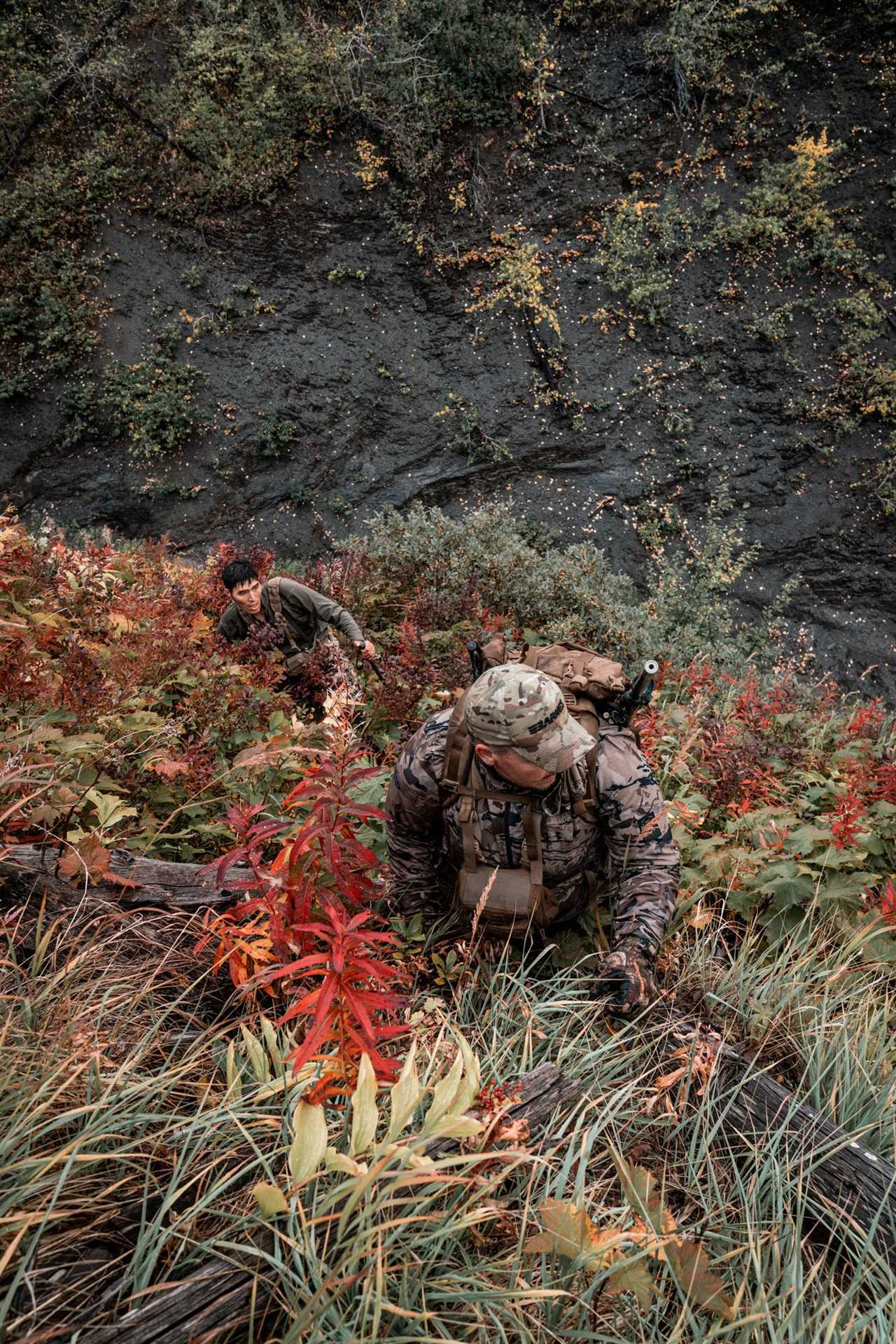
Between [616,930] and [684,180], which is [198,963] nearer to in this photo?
[616,930]

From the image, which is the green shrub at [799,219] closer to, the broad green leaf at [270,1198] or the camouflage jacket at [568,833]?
the camouflage jacket at [568,833]

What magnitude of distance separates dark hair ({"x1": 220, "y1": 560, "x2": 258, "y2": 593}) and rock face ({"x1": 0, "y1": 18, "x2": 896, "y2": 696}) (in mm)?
5192

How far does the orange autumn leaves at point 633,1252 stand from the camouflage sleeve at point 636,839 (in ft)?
3.24

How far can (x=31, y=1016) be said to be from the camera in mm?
2088

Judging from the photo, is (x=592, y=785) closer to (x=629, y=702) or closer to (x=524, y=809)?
(x=524, y=809)

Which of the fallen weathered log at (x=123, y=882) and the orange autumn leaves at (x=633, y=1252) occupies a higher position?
the fallen weathered log at (x=123, y=882)

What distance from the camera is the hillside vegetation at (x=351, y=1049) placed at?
1.62 metres

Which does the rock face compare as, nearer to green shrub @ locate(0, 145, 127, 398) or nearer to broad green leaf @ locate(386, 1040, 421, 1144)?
green shrub @ locate(0, 145, 127, 398)

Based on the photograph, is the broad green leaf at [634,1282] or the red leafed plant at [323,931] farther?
the red leafed plant at [323,931]

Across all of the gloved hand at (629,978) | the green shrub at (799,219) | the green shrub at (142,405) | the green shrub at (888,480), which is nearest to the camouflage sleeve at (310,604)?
the gloved hand at (629,978)

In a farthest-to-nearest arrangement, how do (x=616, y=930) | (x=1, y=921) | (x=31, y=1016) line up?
(x=616, y=930) → (x=1, y=921) → (x=31, y=1016)

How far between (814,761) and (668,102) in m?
10.6

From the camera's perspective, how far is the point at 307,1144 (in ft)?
5.07

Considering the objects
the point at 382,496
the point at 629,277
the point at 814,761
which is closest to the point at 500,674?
the point at 814,761
